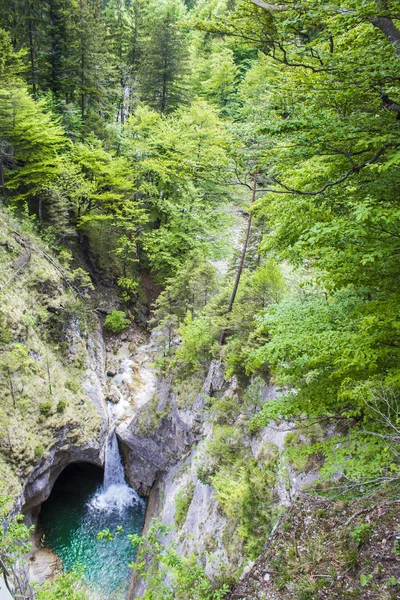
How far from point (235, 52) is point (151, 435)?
1601 inches

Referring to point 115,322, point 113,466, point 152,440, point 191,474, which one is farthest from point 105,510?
point 115,322

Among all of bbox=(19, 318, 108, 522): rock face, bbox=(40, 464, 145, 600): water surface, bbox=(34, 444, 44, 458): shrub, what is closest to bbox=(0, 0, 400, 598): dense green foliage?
bbox=(34, 444, 44, 458): shrub

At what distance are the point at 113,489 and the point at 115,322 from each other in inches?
357

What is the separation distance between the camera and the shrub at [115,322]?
21.3 metres

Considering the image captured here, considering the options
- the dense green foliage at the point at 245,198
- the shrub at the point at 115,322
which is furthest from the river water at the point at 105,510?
the dense green foliage at the point at 245,198

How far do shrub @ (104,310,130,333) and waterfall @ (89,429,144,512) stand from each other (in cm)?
631

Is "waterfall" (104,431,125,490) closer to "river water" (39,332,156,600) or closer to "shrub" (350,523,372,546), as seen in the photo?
"river water" (39,332,156,600)

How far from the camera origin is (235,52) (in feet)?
126

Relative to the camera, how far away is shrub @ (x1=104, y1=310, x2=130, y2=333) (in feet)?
70.0

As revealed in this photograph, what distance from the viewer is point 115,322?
70.1 ft

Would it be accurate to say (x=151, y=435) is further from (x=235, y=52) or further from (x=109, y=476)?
(x=235, y=52)

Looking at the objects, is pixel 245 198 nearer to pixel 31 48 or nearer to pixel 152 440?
pixel 152 440

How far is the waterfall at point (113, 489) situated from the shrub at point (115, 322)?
631 centimetres

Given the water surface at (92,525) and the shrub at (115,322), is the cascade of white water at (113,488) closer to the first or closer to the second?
the water surface at (92,525)
